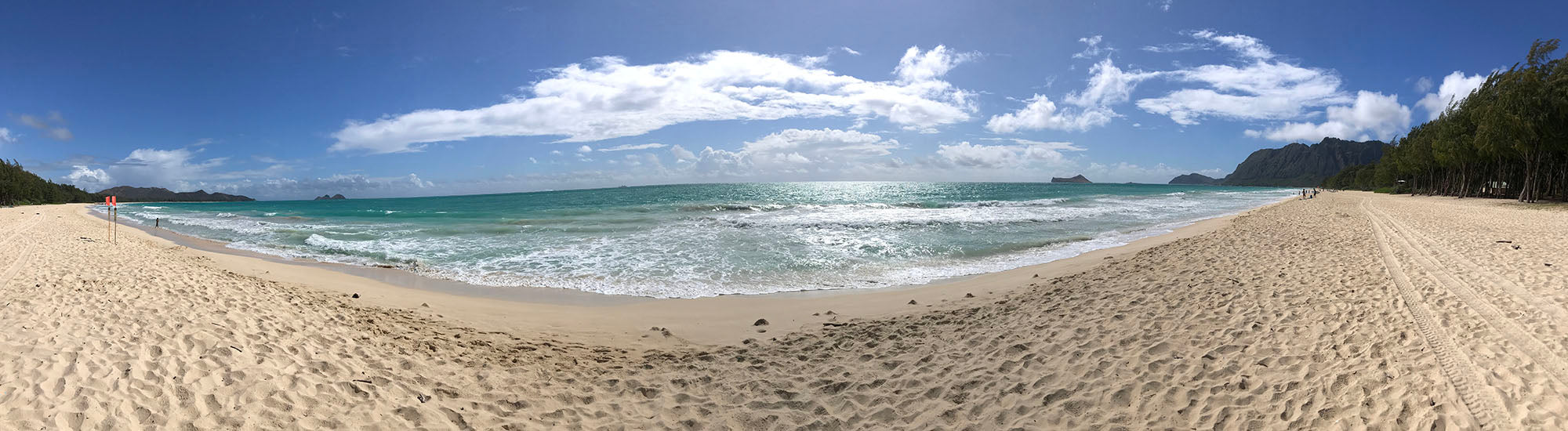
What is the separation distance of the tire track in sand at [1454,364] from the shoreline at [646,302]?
170 inches

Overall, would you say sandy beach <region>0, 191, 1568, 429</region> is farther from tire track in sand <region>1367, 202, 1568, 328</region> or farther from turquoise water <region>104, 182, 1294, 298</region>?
turquoise water <region>104, 182, 1294, 298</region>

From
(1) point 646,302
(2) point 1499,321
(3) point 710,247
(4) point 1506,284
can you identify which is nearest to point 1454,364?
(2) point 1499,321

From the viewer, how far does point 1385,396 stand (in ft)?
14.4

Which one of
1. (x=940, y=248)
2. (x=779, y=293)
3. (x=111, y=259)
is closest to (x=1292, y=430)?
(x=779, y=293)

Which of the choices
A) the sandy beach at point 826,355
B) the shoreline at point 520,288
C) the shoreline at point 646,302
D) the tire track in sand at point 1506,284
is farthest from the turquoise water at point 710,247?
the tire track in sand at point 1506,284

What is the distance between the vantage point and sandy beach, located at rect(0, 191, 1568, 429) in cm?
440

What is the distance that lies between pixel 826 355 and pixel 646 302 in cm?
406

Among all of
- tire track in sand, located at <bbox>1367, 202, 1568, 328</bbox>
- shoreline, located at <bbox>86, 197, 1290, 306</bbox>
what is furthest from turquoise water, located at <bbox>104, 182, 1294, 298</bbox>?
tire track in sand, located at <bbox>1367, 202, 1568, 328</bbox>

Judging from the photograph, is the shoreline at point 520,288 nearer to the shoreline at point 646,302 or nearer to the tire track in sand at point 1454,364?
the shoreline at point 646,302

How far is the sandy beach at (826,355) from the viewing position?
440 cm

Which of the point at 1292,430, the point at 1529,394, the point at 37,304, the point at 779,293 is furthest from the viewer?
the point at 779,293

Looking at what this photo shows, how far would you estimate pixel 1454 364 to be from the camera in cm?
500

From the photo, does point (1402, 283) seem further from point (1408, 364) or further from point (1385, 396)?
point (1385, 396)

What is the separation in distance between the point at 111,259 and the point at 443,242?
7.58 meters
